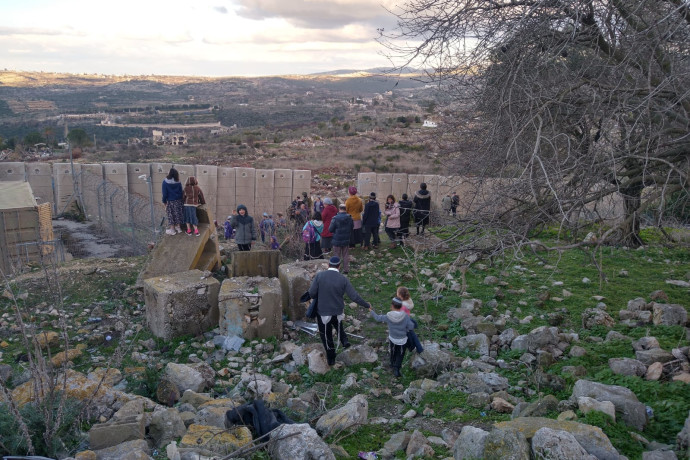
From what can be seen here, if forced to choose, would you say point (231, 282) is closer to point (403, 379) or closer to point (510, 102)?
point (403, 379)

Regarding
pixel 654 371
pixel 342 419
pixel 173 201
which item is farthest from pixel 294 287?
pixel 654 371

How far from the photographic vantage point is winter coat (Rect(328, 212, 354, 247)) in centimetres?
957

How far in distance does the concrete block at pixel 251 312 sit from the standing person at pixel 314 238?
10.2 ft

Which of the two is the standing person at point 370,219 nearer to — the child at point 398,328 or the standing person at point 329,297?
the standing person at point 329,297

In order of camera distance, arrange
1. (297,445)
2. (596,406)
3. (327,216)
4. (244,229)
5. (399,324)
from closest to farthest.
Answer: (297,445) < (596,406) < (399,324) < (244,229) < (327,216)

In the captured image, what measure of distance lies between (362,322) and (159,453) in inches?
171

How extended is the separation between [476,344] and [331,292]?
1.97m

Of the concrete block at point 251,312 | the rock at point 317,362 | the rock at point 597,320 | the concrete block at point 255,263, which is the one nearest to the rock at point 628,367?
the rock at point 597,320

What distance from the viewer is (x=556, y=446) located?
353 cm

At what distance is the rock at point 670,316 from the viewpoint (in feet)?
21.1

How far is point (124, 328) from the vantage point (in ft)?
25.2

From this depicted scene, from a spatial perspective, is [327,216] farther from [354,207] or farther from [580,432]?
[580,432]

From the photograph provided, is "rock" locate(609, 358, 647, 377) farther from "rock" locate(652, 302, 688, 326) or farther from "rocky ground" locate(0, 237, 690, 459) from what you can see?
"rock" locate(652, 302, 688, 326)

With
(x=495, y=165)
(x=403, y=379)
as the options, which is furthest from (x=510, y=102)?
(x=403, y=379)
